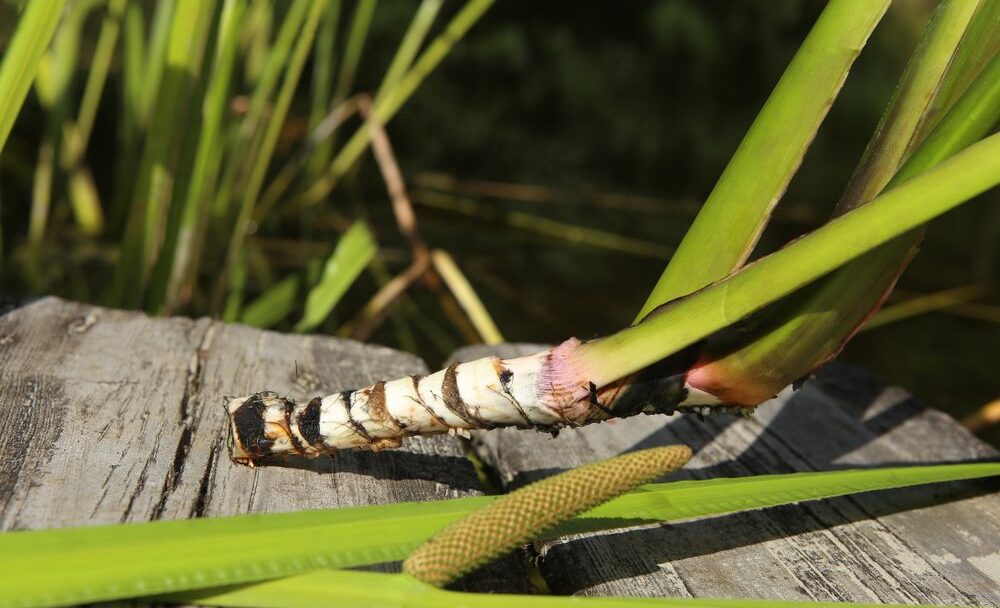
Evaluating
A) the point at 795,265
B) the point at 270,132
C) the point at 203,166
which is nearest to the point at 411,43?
the point at 270,132

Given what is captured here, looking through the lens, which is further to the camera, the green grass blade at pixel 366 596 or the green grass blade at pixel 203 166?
the green grass blade at pixel 203 166

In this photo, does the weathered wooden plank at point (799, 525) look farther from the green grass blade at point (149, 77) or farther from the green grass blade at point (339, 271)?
the green grass blade at point (149, 77)

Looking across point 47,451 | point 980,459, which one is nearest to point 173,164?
point 47,451

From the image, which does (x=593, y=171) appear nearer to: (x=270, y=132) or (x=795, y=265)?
(x=270, y=132)

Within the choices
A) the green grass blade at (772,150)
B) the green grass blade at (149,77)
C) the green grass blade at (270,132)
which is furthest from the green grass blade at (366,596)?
the green grass blade at (149,77)

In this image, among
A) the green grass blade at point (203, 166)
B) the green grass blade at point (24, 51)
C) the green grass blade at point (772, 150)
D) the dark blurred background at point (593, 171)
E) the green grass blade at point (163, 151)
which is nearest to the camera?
the green grass blade at point (772, 150)

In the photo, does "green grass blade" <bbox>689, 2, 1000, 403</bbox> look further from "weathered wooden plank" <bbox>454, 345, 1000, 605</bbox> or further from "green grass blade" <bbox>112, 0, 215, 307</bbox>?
"green grass blade" <bbox>112, 0, 215, 307</bbox>

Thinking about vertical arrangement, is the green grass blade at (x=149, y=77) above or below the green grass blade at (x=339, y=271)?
above
